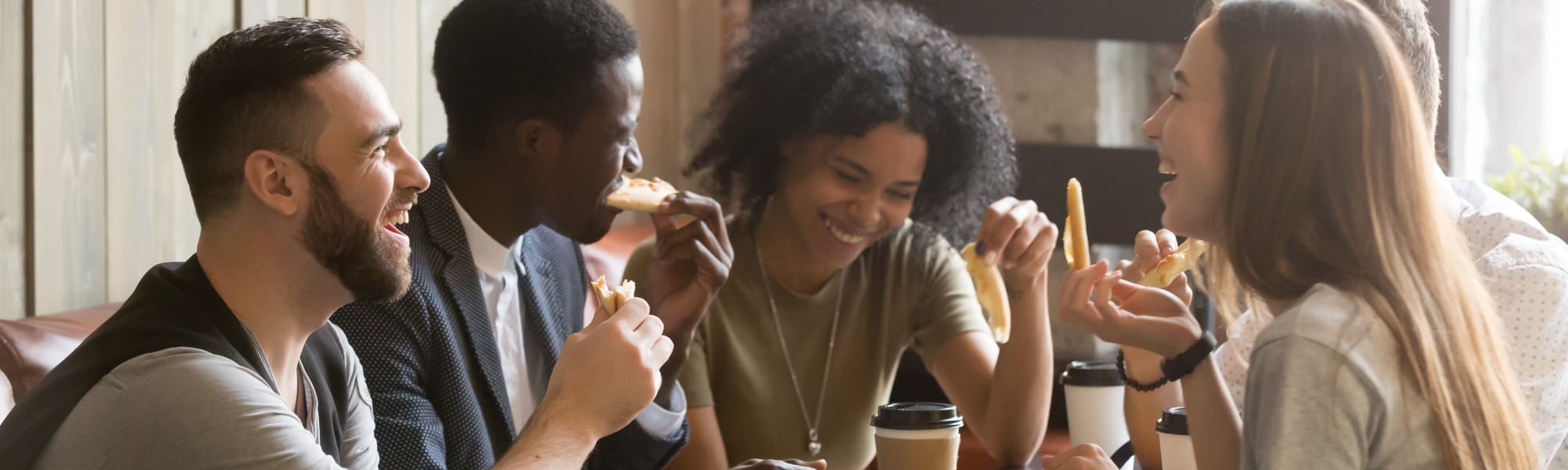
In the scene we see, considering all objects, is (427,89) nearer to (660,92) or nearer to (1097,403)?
(660,92)

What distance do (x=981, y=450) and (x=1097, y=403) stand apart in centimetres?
143

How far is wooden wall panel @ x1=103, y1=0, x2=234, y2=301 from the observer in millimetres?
2299

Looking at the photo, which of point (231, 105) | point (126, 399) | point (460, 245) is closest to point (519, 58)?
point (460, 245)

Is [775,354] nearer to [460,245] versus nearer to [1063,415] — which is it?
[460,245]

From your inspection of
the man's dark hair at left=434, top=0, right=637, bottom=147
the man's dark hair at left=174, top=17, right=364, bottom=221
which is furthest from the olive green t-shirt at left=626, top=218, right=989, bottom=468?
the man's dark hair at left=174, top=17, right=364, bottom=221

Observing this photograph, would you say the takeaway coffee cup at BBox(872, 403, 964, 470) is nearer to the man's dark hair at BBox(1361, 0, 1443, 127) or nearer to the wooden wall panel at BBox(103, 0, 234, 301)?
the man's dark hair at BBox(1361, 0, 1443, 127)

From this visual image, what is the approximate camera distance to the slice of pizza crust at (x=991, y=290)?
2469 millimetres

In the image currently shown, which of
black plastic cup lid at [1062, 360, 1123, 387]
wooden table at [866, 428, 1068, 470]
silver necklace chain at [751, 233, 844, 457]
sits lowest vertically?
wooden table at [866, 428, 1068, 470]

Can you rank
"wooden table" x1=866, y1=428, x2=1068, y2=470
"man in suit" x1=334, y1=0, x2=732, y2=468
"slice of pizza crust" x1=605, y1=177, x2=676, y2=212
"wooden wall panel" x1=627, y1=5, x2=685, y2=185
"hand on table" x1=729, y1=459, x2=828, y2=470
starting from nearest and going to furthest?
"hand on table" x1=729, y1=459, x2=828, y2=470
"man in suit" x1=334, y1=0, x2=732, y2=468
"slice of pizza crust" x1=605, y1=177, x2=676, y2=212
"wooden table" x1=866, y1=428, x2=1068, y2=470
"wooden wall panel" x1=627, y1=5, x2=685, y2=185

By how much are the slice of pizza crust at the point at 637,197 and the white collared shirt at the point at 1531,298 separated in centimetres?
108

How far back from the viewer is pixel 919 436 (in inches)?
70.2

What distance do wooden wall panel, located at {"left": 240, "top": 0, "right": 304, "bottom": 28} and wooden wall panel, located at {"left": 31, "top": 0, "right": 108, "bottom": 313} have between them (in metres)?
0.41

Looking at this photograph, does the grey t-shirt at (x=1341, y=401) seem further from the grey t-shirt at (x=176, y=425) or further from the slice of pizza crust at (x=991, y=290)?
the slice of pizza crust at (x=991, y=290)

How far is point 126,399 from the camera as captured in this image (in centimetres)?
128
